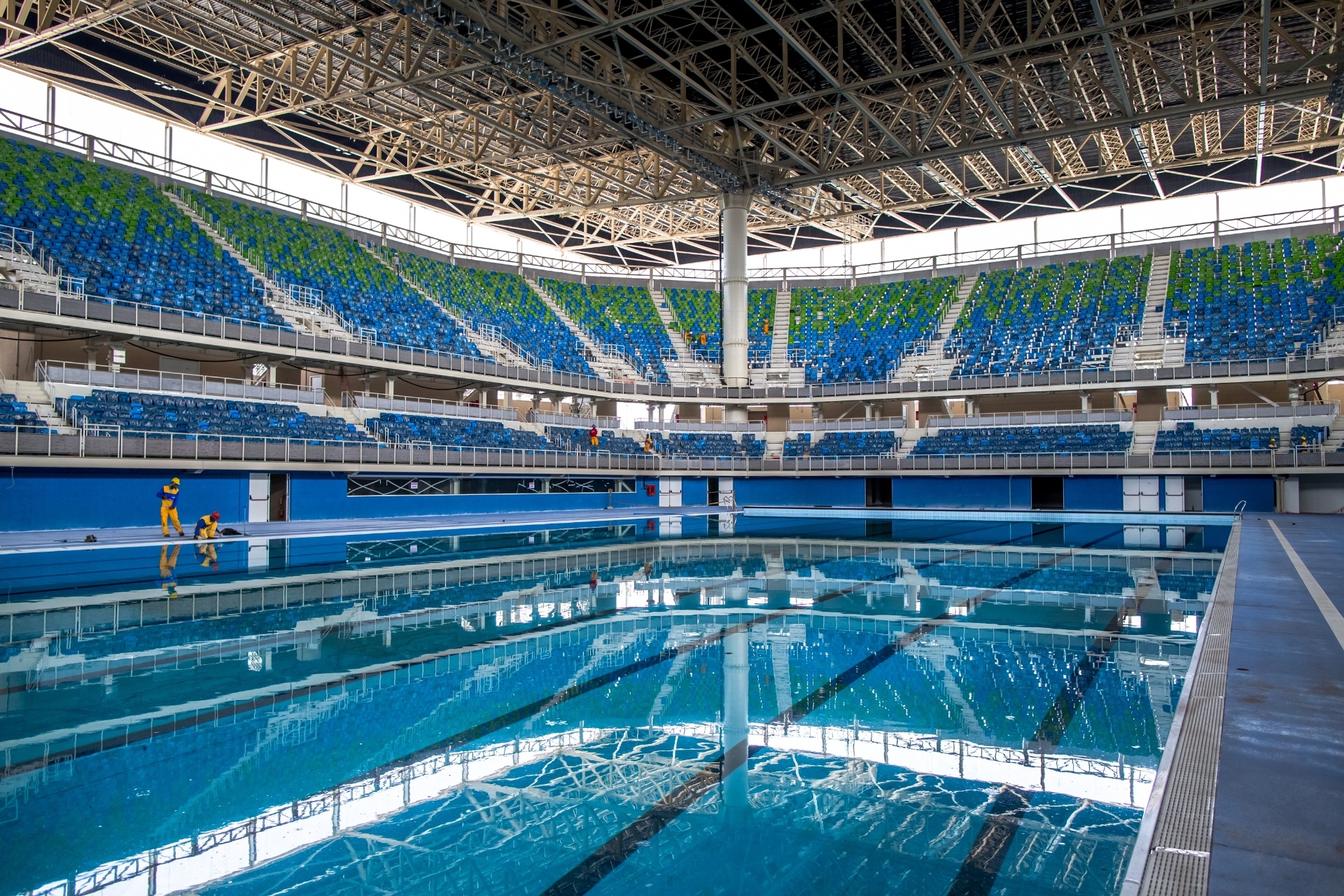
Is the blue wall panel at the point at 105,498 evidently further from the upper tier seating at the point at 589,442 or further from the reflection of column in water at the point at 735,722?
the reflection of column in water at the point at 735,722

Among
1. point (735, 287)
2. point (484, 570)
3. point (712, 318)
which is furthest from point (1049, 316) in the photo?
point (484, 570)

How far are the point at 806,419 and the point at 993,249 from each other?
13266 mm

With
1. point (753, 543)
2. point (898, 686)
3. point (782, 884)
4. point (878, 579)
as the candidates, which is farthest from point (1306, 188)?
point (782, 884)

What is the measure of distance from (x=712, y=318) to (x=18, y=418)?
1266 inches

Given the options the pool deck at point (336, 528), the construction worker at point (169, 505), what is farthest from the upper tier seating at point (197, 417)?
the construction worker at point (169, 505)

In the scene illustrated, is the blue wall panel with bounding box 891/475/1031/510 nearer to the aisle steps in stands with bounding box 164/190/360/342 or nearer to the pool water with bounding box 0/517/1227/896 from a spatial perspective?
the pool water with bounding box 0/517/1227/896

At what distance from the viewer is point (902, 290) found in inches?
1793

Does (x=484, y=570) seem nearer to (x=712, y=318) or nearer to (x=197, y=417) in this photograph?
(x=197, y=417)

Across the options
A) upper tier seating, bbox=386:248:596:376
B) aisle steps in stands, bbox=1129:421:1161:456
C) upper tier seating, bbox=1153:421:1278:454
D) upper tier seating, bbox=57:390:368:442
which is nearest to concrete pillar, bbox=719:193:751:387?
upper tier seating, bbox=386:248:596:376

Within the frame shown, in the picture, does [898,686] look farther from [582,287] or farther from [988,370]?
[582,287]

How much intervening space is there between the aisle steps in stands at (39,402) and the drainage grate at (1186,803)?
24445mm

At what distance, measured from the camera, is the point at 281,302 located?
30969mm

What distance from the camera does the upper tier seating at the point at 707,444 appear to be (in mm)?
39719

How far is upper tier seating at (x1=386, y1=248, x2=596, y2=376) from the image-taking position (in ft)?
130
